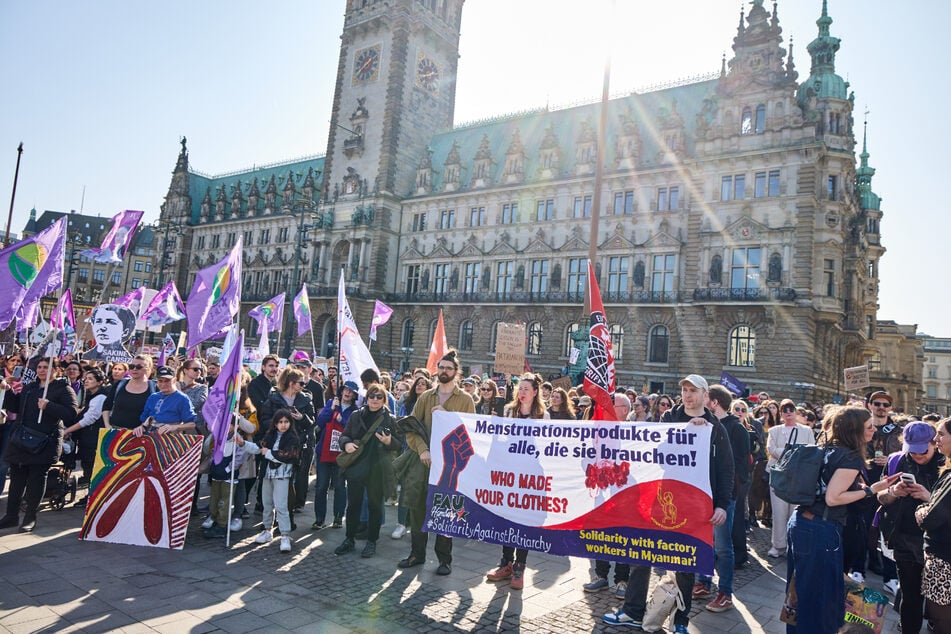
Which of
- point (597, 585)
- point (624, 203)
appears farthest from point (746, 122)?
point (597, 585)

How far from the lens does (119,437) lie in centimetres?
762

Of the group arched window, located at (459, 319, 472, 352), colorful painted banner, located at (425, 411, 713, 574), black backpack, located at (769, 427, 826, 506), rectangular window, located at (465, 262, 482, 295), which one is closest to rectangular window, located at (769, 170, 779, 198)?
rectangular window, located at (465, 262, 482, 295)

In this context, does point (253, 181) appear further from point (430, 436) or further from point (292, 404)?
point (430, 436)

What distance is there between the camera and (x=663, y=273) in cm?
3788

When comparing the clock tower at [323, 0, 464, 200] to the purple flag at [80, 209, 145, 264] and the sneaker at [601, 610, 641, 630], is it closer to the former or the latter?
the purple flag at [80, 209, 145, 264]

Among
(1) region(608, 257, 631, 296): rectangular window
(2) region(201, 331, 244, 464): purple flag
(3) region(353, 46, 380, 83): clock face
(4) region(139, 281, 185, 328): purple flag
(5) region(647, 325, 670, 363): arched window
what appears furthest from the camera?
(3) region(353, 46, 380, 83): clock face

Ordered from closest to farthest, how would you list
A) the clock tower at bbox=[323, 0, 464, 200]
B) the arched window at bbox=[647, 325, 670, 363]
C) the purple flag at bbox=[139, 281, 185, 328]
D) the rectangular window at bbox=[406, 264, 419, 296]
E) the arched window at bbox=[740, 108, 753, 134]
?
the purple flag at bbox=[139, 281, 185, 328]
the arched window at bbox=[740, 108, 753, 134]
the arched window at bbox=[647, 325, 670, 363]
the rectangular window at bbox=[406, 264, 419, 296]
the clock tower at bbox=[323, 0, 464, 200]

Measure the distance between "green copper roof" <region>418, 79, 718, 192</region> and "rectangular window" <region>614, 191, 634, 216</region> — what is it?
2.23m

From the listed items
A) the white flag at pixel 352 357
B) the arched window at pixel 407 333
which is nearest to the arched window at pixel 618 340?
the arched window at pixel 407 333

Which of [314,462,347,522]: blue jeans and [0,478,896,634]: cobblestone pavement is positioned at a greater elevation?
[314,462,347,522]: blue jeans

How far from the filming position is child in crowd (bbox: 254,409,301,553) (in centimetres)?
812

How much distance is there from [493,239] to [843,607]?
42.5 meters

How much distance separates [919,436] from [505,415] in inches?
178

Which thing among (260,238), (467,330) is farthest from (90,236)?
(467,330)
